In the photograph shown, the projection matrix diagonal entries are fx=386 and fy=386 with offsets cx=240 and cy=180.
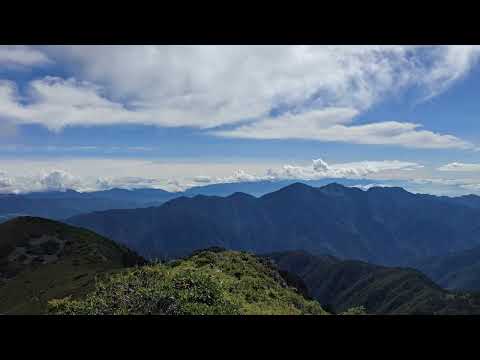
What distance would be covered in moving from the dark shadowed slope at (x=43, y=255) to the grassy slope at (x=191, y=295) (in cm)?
4551

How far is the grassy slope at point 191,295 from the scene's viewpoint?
32.1ft

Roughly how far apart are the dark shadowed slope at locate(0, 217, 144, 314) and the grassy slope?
45513mm

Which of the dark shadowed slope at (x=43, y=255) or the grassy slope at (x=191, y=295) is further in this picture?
the dark shadowed slope at (x=43, y=255)

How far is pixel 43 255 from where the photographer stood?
91562mm

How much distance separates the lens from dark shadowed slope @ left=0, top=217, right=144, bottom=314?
61.0m

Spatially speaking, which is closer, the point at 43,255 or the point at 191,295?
the point at 191,295

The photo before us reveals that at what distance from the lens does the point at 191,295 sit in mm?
10070

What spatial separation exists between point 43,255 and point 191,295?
310 ft

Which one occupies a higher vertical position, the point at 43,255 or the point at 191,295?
the point at 191,295
